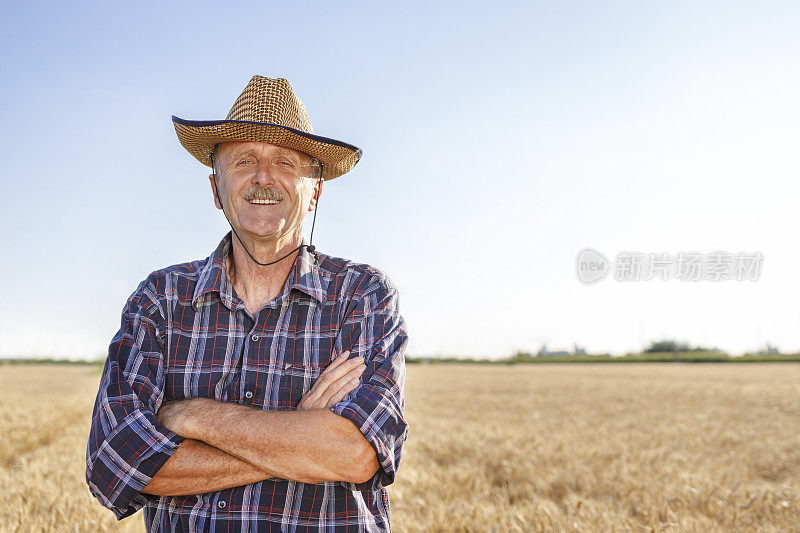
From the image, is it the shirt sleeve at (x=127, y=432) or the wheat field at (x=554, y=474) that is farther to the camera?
the wheat field at (x=554, y=474)

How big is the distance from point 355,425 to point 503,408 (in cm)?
1460

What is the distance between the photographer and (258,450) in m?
2.54

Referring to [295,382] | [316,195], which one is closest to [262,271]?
[316,195]

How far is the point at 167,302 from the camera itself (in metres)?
3.04

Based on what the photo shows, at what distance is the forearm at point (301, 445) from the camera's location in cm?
252

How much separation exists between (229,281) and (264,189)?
515mm

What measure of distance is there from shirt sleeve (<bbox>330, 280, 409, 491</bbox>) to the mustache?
71cm

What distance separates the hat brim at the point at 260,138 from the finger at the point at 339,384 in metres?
1.25

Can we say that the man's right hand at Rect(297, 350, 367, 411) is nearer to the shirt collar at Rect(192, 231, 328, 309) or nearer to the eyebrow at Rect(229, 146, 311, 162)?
the shirt collar at Rect(192, 231, 328, 309)

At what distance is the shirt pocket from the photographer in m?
2.82

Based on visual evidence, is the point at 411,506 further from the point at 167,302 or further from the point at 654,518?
the point at 167,302

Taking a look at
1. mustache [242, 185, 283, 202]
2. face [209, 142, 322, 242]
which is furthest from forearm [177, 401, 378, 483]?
mustache [242, 185, 283, 202]

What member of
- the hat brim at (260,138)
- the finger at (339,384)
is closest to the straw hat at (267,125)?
the hat brim at (260,138)

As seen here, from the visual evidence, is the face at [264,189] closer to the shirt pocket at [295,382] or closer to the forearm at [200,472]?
the shirt pocket at [295,382]
